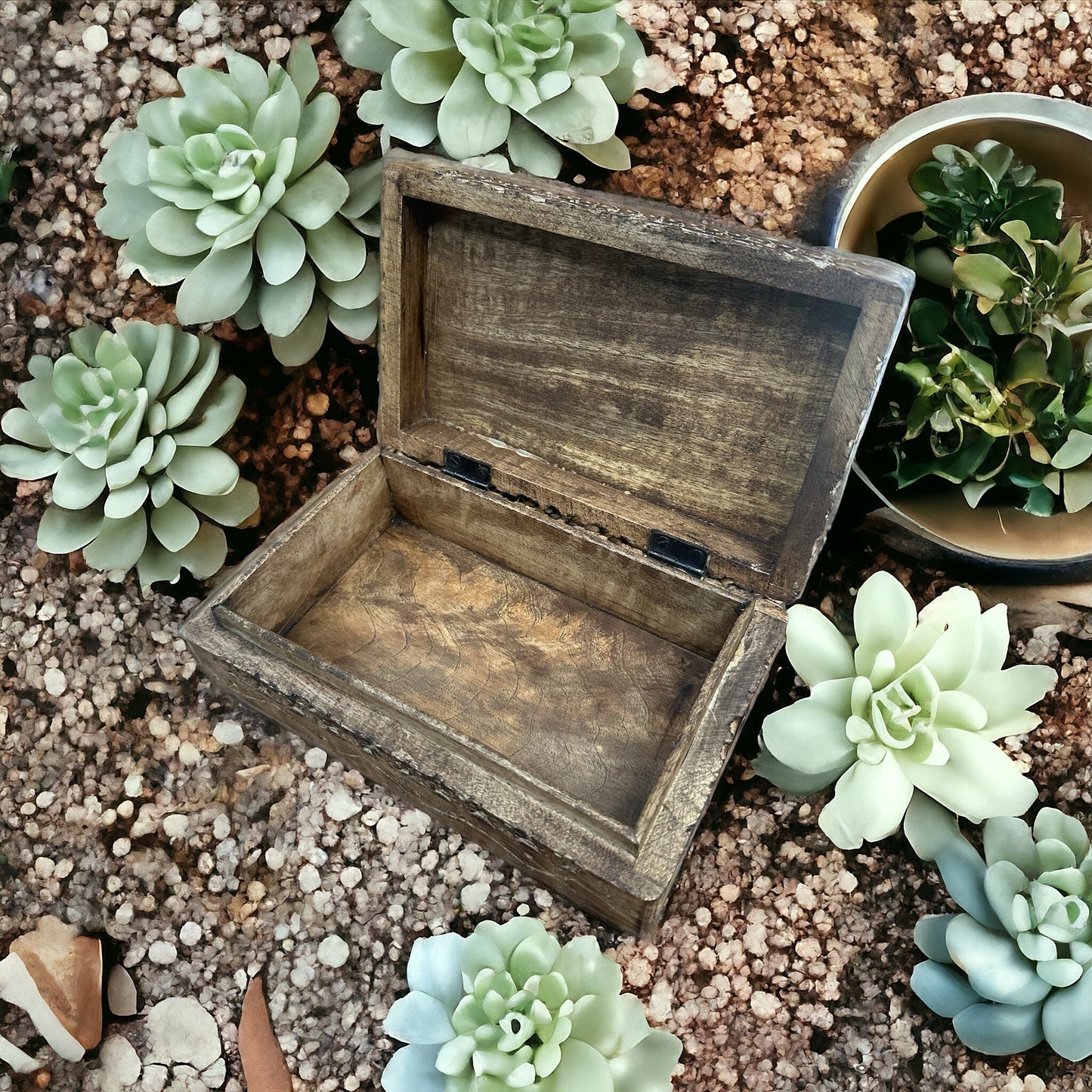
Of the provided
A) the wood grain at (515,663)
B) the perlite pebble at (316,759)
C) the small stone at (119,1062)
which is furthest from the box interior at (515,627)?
the small stone at (119,1062)

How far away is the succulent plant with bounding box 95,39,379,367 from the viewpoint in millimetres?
944

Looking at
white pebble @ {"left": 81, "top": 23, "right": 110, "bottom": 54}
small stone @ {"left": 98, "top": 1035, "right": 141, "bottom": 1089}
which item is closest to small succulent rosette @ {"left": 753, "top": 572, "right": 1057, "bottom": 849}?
small stone @ {"left": 98, "top": 1035, "right": 141, "bottom": 1089}

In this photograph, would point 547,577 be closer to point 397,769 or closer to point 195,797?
point 397,769

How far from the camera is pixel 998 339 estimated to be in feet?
2.98

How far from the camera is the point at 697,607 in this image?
104 centimetres

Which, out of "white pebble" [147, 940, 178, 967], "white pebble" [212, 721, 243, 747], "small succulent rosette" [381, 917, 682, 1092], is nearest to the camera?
"small succulent rosette" [381, 917, 682, 1092]

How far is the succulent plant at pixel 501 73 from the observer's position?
2.96 feet

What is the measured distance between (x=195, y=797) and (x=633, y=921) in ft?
1.90

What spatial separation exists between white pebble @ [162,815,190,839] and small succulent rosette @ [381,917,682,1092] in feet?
1.23

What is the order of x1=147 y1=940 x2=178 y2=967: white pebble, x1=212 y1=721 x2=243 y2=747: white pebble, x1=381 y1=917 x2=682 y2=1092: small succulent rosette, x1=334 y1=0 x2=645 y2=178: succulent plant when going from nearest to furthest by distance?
x1=381 y1=917 x2=682 y2=1092: small succulent rosette, x1=334 y1=0 x2=645 y2=178: succulent plant, x1=147 y1=940 x2=178 y2=967: white pebble, x1=212 y1=721 x2=243 y2=747: white pebble

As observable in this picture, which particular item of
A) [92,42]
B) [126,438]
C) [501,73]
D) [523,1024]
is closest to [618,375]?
[501,73]

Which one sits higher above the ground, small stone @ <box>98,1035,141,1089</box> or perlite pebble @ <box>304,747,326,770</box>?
perlite pebble @ <box>304,747,326,770</box>

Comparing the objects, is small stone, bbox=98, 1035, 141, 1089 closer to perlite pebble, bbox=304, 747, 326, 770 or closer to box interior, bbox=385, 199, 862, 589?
perlite pebble, bbox=304, 747, 326, 770

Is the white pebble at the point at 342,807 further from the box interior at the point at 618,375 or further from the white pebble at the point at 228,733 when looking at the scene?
the box interior at the point at 618,375
